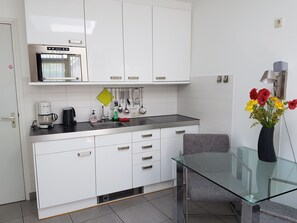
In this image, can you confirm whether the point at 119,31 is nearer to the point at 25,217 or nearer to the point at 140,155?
the point at 140,155

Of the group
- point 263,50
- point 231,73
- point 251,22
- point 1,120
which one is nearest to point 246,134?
point 231,73

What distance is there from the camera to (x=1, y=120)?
2514 mm

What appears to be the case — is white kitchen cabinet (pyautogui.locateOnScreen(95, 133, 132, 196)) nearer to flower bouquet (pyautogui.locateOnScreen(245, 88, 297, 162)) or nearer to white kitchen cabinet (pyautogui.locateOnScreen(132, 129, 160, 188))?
white kitchen cabinet (pyautogui.locateOnScreen(132, 129, 160, 188))

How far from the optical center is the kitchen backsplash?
2.58m

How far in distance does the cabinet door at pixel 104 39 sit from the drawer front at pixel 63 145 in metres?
0.70

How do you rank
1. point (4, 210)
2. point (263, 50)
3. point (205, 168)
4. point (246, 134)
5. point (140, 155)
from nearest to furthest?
point (205, 168) < point (263, 50) < point (246, 134) < point (4, 210) < point (140, 155)

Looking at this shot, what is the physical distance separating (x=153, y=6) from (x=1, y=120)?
2228 mm

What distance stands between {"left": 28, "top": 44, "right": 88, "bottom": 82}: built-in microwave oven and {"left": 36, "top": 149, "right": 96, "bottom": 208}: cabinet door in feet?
2.62

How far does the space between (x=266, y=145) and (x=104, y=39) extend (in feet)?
6.39

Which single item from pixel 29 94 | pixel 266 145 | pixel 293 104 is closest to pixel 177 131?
pixel 266 145

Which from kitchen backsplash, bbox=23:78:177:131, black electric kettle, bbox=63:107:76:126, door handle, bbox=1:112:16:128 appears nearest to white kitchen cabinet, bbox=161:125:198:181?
kitchen backsplash, bbox=23:78:177:131

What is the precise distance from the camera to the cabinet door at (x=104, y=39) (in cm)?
244

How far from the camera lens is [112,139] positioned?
246 centimetres

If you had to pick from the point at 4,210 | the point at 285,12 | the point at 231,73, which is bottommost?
the point at 4,210
